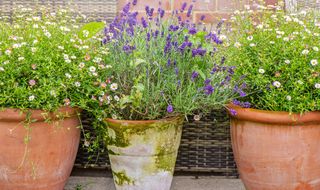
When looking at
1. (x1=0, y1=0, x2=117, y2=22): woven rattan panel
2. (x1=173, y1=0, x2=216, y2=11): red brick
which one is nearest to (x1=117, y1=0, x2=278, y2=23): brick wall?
(x1=173, y1=0, x2=216, y2=11): red brick

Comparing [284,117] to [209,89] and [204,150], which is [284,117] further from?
[204,150]

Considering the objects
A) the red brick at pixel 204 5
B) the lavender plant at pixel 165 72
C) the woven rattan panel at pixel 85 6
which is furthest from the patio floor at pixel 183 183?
the red brick at pixel 204 5

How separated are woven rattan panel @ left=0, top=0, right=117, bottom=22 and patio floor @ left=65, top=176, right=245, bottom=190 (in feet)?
2.95

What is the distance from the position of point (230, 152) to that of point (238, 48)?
64 centimetres

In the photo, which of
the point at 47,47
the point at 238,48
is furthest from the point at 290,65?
the point at 47,47

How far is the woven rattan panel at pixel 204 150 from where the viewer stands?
248 centimetres

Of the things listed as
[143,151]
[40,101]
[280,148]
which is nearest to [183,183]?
[143,151]

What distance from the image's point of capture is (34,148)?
6.56ft

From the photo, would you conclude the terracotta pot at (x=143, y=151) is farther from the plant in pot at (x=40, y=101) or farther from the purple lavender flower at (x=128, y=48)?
the purple lavender flower at (x=128, y=48)

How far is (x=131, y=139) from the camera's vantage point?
79.9 inches

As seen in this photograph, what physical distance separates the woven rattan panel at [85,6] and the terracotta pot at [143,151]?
0.86 metres

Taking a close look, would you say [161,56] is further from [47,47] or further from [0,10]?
[0,10]

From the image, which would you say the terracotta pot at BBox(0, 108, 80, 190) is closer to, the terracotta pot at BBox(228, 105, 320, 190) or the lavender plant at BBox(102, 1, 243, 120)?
the lavender plant at BBox(102, 1, 243, 120)

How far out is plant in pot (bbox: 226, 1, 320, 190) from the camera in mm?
1971
